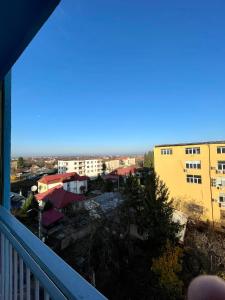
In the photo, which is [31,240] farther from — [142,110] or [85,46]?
[142,110]

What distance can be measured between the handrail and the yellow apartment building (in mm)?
5425

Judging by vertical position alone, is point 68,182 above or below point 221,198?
above

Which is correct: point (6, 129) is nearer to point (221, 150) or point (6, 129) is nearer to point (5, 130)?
point (5, 130)

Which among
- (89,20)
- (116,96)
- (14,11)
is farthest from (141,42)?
(14,11)

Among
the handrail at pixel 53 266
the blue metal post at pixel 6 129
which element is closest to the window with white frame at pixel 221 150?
the blue metal post at pixel 6 129

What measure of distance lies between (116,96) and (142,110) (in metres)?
1.40

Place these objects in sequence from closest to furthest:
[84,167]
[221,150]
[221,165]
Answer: [221,150]
[221,165]
[84,167]

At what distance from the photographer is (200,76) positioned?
557 centimetres

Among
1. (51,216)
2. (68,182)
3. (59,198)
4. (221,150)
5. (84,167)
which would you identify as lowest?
(51,216)

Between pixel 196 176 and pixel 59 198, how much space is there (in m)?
4.88

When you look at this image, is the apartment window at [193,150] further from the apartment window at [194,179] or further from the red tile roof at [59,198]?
the red tile roof at [59,198]

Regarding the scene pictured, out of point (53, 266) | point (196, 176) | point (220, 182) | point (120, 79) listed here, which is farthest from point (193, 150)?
point (53, 266)

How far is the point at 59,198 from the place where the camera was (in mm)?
7516

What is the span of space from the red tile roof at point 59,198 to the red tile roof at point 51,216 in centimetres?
44
